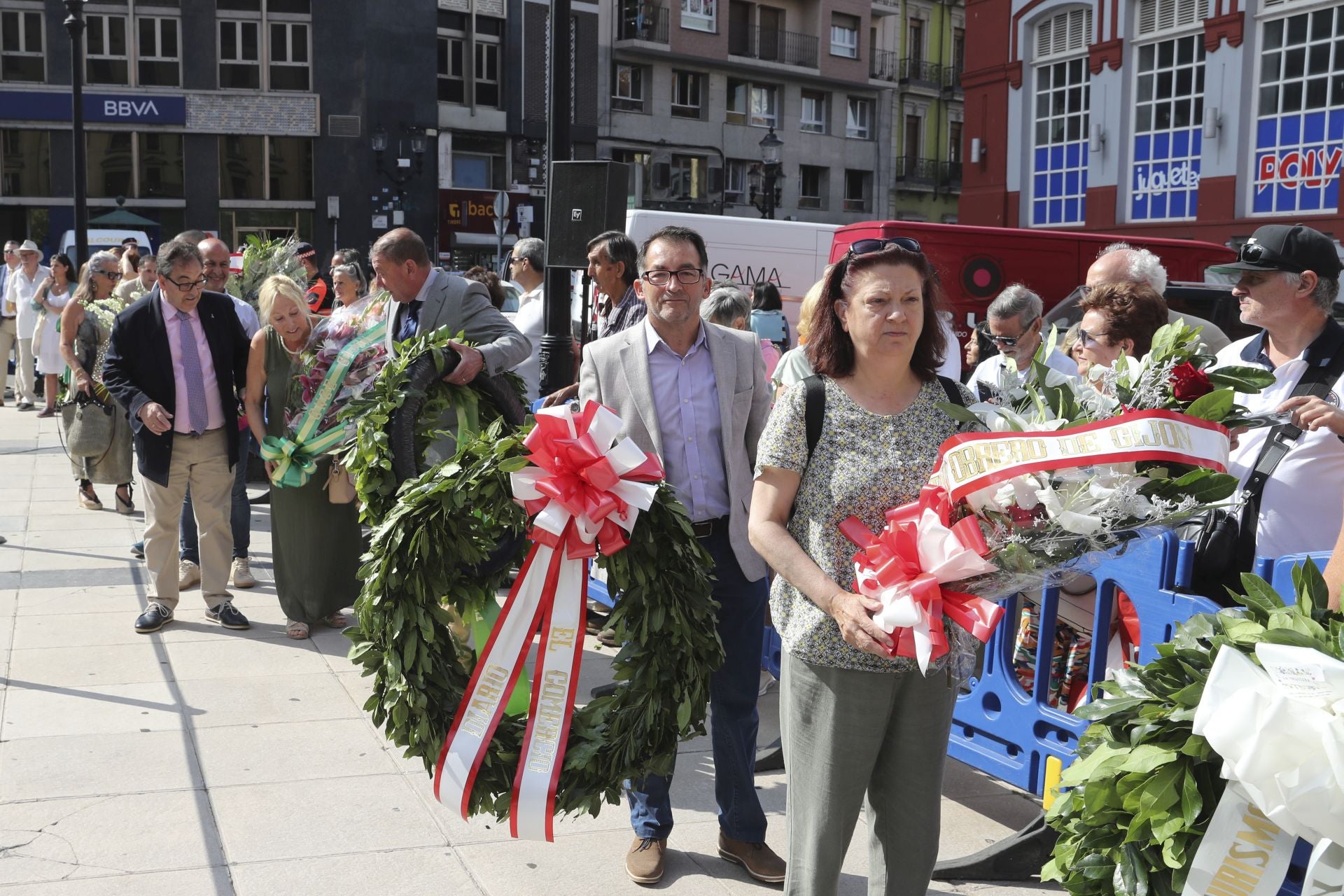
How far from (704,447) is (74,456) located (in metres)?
7.02

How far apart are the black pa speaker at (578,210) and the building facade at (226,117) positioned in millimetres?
28163

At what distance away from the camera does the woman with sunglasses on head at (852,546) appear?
2.88 m

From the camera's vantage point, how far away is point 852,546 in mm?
2895

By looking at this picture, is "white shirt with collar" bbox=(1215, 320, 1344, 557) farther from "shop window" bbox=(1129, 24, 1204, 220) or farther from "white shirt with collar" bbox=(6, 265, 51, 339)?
"shop window" bbox=(1129, 24, 1204, 220)

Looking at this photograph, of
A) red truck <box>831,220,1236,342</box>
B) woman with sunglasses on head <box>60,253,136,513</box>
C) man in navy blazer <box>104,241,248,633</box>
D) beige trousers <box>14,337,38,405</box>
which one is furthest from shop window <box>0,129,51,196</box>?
man in navy blazer <box>104,241,248,633</box>

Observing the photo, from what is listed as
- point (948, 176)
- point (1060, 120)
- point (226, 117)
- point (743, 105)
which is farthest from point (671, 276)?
point (948, 176)

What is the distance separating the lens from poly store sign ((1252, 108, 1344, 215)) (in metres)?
22.5

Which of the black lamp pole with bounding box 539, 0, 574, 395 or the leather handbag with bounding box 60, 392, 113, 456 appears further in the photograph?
the leather handbag with bounding box 60, 392, 113, 456

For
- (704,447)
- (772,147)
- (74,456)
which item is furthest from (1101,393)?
(772,147)

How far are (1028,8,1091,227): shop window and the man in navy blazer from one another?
24.5m

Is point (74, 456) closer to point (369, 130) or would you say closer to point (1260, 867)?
point (1260, 867)

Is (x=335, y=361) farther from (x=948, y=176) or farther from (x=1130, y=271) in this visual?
(x=948, y=176)

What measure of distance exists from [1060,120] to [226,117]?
22340 mm

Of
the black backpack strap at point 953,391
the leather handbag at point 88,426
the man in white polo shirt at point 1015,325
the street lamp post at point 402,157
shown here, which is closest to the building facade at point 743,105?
the street lamp post at point 402,157
